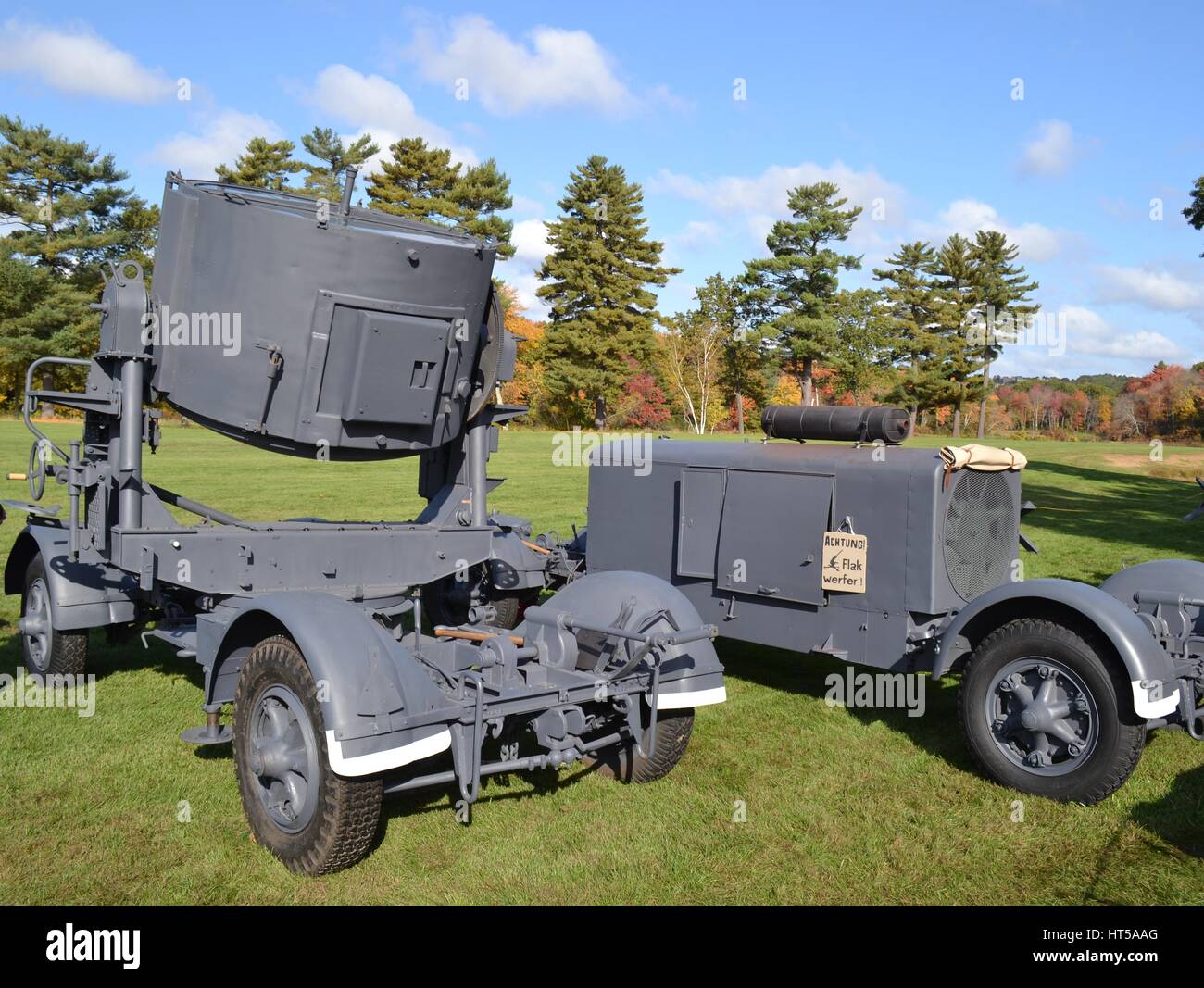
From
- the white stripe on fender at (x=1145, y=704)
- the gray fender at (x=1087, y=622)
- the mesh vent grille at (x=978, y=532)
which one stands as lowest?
the white stripe on fender at (x=1145, y=704)

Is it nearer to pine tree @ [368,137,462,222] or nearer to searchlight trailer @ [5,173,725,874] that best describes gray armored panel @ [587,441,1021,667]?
searchlight trailer @ [5,173,725,874]

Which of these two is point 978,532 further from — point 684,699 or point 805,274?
point 805,274

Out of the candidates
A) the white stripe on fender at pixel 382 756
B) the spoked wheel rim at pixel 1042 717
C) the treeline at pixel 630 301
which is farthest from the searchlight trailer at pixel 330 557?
the treeline at pixel 630 301

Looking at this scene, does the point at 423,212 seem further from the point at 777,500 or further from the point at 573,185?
the point at 777,500

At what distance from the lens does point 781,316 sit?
5572 centimetres

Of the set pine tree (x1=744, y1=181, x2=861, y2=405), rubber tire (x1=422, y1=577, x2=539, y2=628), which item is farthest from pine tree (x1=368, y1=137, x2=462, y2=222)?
rubber tire (x1=422, y1=577, x2=539, y2=628)

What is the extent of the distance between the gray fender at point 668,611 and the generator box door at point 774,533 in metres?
1.84

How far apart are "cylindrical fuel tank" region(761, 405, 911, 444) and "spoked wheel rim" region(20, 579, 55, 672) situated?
17.7ft

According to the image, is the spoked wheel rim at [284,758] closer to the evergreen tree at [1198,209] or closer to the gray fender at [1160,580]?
the gray fender at [1160,580]

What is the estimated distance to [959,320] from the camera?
6475 centimetres

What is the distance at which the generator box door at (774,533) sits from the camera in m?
7.28

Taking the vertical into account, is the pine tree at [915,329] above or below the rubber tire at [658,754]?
above

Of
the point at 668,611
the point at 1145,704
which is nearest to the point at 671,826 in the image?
the point at 668,611
